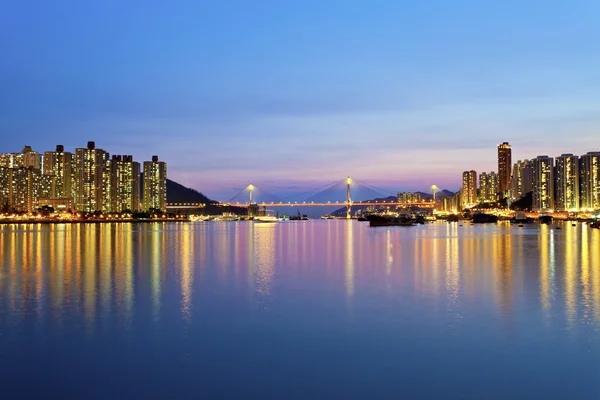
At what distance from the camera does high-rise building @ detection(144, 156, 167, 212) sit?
185 m

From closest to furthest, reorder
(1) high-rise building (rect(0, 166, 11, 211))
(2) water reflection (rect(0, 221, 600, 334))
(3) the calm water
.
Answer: (3) the calm water < (2) water reflection (rect(0, 221, 600, 334)) < (1) high-rise building (rect(0, 166, 11, 211))

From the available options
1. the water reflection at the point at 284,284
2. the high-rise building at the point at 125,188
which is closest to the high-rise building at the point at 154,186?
the high-rise building at the point at 125,188

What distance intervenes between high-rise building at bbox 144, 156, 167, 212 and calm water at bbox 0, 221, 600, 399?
167388 mm

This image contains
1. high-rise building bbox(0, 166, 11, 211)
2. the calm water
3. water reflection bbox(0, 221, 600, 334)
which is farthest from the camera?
high-rise building bbox(0, 166, 11, 211)

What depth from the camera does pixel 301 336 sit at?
38.0 ft

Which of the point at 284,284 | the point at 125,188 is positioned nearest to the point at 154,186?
the point at 125,188

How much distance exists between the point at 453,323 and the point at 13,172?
547 feet

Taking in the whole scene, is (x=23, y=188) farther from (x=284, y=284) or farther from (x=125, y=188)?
(x=284, y=284)

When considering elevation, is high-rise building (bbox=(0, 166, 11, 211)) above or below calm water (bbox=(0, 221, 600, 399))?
above

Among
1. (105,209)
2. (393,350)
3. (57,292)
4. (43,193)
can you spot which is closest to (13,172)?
(43,193)

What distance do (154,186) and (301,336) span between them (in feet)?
594

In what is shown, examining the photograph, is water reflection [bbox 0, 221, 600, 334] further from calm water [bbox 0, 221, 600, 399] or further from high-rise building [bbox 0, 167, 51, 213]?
high-rise building [bbox 0, 167, 51, 213]

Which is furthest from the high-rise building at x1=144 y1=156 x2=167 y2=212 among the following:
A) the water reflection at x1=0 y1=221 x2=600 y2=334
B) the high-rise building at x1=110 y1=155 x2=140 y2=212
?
the water reflection at x1=0 y1=221 x2=600 y2=334

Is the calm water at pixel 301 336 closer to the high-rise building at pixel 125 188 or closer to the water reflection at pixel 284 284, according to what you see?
the water reflection at pixel 284 284
